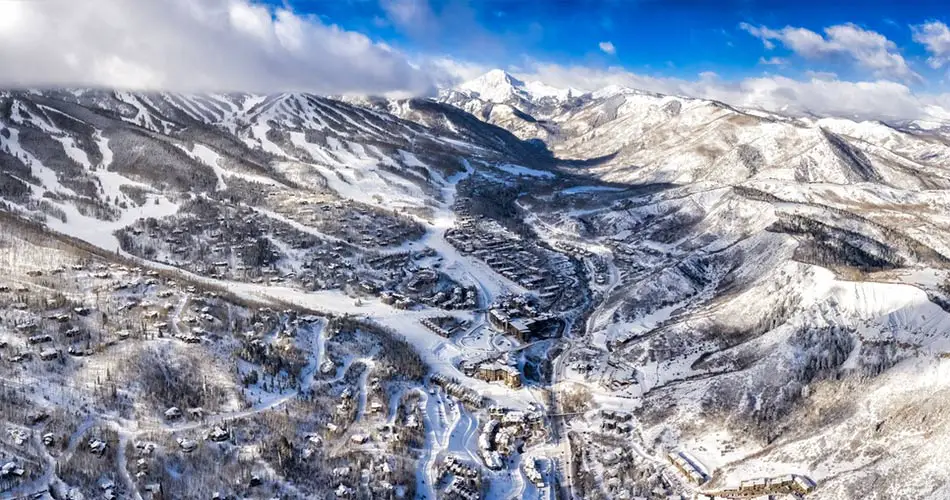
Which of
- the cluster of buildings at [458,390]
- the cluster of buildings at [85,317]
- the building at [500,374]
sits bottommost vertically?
the cluster of buildings at [458,390]

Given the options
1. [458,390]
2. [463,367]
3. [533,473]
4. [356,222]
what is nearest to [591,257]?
[356,222]

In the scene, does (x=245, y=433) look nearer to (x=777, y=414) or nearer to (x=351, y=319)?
(x=351, y=319)

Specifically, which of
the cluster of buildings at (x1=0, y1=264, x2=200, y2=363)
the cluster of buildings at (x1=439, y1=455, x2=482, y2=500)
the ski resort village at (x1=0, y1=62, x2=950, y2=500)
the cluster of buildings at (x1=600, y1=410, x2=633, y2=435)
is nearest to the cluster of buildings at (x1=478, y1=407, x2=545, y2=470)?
the ski resort village at (x1=0, y1=62, x2=950, y2=500)

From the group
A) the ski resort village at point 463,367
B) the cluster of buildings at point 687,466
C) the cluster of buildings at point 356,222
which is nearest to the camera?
the ski resort village at point 463,367

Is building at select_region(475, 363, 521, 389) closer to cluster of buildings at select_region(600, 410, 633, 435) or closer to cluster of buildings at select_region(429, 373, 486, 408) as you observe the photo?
cluster of buildings at select_region(429, 373, 486, 408)

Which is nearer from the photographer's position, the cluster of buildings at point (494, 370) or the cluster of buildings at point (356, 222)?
the cluster of buildings at point (494, 370)

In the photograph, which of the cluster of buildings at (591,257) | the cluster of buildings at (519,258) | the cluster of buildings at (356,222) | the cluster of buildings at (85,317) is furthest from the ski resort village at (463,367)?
A: the cluster of buildings at (356,222)

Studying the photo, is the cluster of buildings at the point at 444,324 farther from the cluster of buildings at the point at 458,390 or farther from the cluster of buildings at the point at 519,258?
the cluster of buildings at the point at 519,258

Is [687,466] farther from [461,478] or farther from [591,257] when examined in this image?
[591,257]

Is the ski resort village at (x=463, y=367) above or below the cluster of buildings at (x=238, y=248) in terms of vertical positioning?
below

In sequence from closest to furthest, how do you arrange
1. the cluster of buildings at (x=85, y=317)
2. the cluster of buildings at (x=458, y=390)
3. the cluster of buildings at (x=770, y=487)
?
the cluster of buildings at (x=770, y=487), the cluster of buildings at (x=85, y=317), the cluster of buildings at (x=458, y=390)

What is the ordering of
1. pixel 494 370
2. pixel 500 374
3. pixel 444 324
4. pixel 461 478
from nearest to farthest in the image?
pixel 461 478
pixel 500 374
pixel 494 370
pixel 444 324
